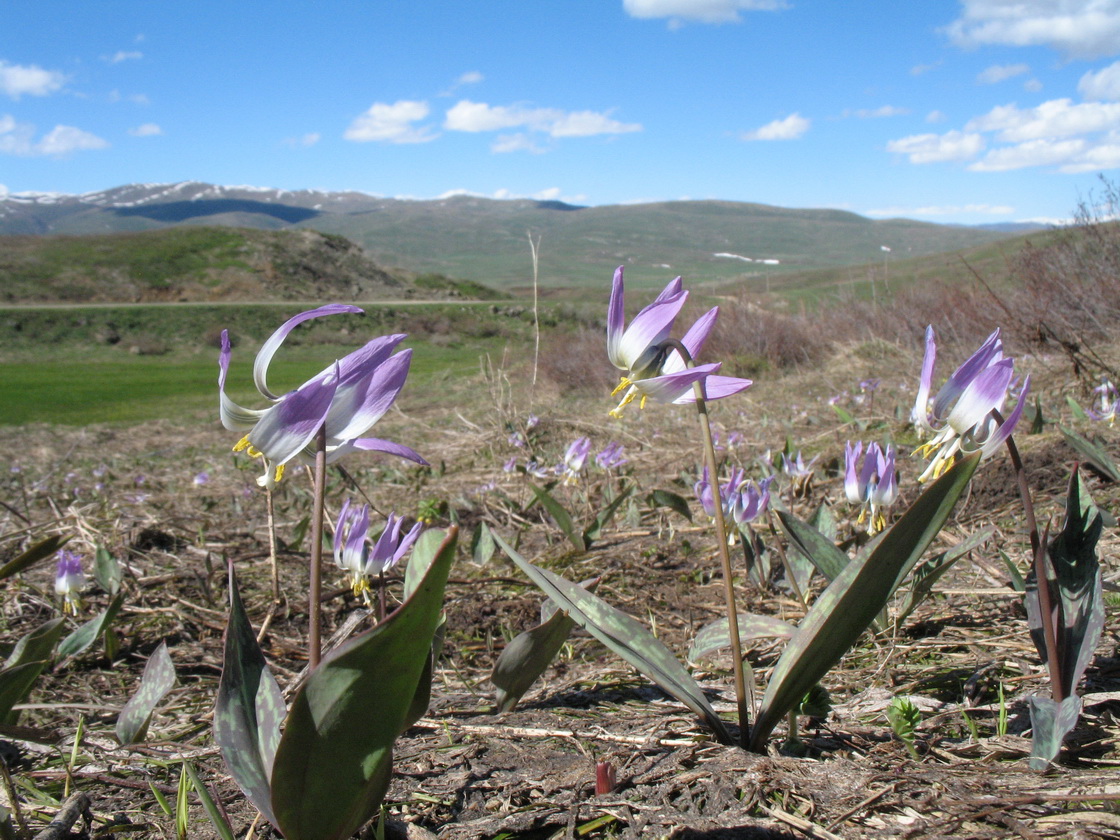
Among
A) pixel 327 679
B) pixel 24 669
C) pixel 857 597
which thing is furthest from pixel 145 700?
pixel 857 597

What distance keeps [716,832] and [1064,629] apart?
580 millimetres

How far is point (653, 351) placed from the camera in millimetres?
955

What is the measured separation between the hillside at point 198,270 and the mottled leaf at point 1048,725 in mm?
21279

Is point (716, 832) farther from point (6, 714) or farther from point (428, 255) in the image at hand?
point (428, 255)

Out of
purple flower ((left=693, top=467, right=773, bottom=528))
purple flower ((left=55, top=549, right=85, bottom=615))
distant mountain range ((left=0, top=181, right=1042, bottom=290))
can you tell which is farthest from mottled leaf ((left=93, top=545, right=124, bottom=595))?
distant mountain range ((left=0, top=181, right=1042, bottom=290))

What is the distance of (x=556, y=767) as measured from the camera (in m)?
1.01

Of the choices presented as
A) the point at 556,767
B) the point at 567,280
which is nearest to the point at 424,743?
the point at 556,767

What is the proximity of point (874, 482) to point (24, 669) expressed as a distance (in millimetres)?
1530

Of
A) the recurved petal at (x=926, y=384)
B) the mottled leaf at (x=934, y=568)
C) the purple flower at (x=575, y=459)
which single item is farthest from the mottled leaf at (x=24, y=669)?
the purple flower at (x=575, y=459)

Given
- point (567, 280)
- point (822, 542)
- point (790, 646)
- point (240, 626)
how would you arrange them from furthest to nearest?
point (567, 280), point (822, 542), point (790, 646), point (240, 626)

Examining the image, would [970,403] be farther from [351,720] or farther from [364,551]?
[364,551]

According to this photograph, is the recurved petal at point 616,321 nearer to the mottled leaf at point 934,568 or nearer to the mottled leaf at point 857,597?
the mottled leaf at point 857,597

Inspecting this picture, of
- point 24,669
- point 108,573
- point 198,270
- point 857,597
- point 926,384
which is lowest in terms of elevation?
point 108,573

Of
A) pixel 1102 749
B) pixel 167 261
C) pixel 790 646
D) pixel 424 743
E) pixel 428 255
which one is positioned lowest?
pixel 424 743
